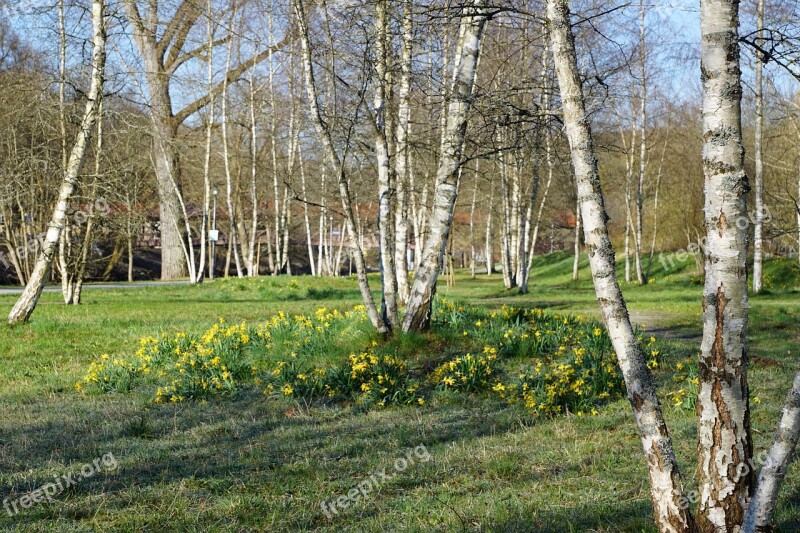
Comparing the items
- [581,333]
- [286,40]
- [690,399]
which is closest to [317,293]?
[286,40]

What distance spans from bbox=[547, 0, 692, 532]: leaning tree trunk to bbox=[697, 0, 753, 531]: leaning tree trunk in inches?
8.2

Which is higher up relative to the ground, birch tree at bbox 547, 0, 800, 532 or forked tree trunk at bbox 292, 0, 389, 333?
forked tree trunk at bbox 292, 0, 389, 333

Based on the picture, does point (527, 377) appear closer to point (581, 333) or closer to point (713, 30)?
point (581, 333)

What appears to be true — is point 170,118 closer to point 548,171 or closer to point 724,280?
point 548,171

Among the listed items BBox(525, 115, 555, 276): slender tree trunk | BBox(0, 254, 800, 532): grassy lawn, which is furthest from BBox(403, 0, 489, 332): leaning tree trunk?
BBox(525, 115, 555, 276): slender tree trunk

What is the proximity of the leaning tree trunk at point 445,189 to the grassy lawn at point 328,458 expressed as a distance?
0.43m

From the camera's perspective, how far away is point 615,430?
20.4 feet

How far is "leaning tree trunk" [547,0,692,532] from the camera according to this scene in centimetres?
351

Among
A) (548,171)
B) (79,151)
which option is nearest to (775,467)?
(79,151)

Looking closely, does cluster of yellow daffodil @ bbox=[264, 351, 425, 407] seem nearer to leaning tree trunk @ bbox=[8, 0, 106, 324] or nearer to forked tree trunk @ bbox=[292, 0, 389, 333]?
forked tree trunk @ bbox=[292, 0, 389, 333]

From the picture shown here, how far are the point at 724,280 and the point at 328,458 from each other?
319cm

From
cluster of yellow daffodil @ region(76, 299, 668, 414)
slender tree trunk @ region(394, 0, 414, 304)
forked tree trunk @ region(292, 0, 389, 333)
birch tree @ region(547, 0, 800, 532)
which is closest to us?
birch tree @ region(547, 0, 800, 532)

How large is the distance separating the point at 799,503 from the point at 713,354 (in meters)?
1.62

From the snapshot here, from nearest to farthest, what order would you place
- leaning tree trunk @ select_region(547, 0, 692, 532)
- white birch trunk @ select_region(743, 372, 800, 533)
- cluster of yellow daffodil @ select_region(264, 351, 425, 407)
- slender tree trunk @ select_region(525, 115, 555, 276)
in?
white birch trunk @ select_region(743, 372, 800, 533) < leaning tree trunk @ select_region(547, 0, 692, 532) < slender tree trunk @ select_region(525, 115, 555, 276) < cluster of yellow daffodil @ select_region(264, 351, 425, 407)
